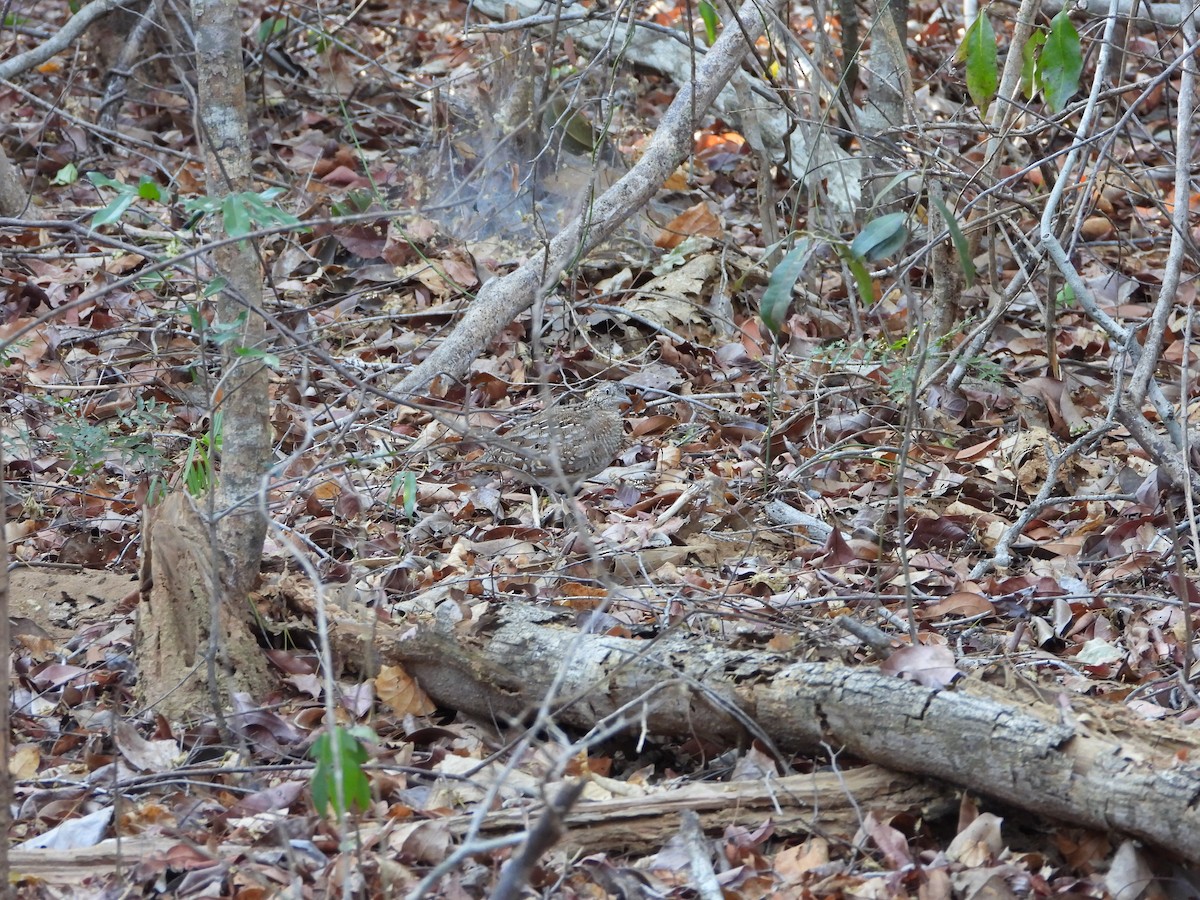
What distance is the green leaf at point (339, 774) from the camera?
2.18 m

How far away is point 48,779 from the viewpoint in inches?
126

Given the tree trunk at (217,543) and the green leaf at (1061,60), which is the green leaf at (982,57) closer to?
the green leaf at (1061,60)

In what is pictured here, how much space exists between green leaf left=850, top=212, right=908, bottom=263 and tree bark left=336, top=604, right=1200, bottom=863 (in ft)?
3.17

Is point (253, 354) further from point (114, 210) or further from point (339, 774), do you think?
point (339, 774)

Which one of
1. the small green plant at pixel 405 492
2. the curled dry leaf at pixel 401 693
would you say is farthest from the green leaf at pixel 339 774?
the small green plant at pixel 405 492

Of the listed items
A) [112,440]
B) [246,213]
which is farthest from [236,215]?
[112,440]

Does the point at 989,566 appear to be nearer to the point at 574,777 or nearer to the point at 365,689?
the point at 574,777

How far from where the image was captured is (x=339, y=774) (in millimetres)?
2186

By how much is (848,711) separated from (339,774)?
1224 mm

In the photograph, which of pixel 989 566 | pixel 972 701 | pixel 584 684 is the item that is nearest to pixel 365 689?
pixel 584 684

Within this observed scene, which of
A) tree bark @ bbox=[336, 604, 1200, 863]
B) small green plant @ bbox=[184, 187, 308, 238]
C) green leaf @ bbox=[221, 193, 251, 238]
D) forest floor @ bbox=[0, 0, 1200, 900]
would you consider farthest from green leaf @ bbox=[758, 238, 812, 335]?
green leaf @ bbox=[221, 193, 251, 238]

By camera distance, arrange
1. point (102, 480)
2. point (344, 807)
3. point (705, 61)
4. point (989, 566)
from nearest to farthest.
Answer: point (344, 807)
point (989, 566)
point (102, 480)
point (705, 61)

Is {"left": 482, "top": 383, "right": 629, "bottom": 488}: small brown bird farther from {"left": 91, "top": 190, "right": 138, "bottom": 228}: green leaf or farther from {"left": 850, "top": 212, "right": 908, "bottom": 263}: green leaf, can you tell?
{"left": 850, "top": 212, "right": 908, "bottom": 263}: green leaf

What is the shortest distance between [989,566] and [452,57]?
6361 millimetres
